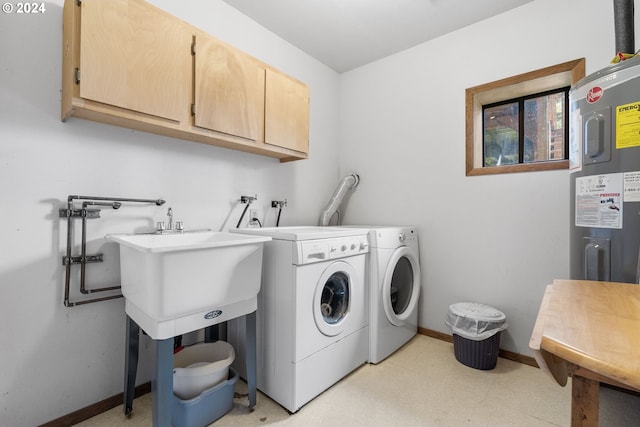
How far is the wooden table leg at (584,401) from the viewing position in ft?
2.09

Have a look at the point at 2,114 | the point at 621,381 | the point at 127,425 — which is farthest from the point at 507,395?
the point at 2,114

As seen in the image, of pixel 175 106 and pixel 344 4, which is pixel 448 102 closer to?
pixel 344 4

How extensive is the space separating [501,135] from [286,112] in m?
1.87

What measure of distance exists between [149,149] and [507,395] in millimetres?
2613

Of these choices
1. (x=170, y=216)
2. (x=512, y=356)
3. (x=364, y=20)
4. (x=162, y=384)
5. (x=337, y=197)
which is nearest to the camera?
(x=162, y=384)

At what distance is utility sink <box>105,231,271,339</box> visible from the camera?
114cm

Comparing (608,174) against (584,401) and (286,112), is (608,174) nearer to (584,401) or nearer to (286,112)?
(584,401)

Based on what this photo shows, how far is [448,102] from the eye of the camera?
2.44m

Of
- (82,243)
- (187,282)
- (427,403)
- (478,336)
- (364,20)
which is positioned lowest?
(427,403)

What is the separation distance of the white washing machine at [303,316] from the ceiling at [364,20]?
1704mm

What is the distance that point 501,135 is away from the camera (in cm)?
251

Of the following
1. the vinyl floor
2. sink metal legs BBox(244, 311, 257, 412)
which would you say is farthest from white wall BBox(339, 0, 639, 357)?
sink metal legs BBox(244, 311, 257, 412)

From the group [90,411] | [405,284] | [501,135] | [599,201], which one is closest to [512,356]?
[405,284]

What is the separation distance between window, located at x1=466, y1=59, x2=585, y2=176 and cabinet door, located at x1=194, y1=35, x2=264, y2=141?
1685mm
